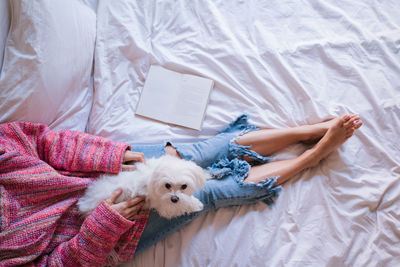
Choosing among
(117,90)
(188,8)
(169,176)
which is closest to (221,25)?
(188,8)

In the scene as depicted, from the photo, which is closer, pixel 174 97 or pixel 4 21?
pixel 4 21

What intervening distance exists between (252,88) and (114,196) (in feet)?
2.42

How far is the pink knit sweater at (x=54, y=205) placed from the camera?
81cm

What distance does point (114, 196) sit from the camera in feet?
2.89

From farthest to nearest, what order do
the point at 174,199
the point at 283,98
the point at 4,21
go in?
the point at 283,98, the point at 4,21, the point at 174,199

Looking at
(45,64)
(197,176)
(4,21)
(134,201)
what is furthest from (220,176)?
(4,21)

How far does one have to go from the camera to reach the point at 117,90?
3.94ft

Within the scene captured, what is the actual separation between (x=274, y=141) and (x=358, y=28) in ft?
2.11

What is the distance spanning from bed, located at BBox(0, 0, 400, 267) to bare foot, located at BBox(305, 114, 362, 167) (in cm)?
5

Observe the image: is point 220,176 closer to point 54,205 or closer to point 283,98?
point 283,98

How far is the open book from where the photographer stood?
1.18 metres

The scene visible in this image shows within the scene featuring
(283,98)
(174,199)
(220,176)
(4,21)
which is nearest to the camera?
(174,199)

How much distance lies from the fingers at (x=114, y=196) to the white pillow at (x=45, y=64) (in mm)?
405

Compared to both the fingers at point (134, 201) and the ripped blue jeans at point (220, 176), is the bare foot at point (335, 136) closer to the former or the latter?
the ripped blue jeans at point (220, 176)
